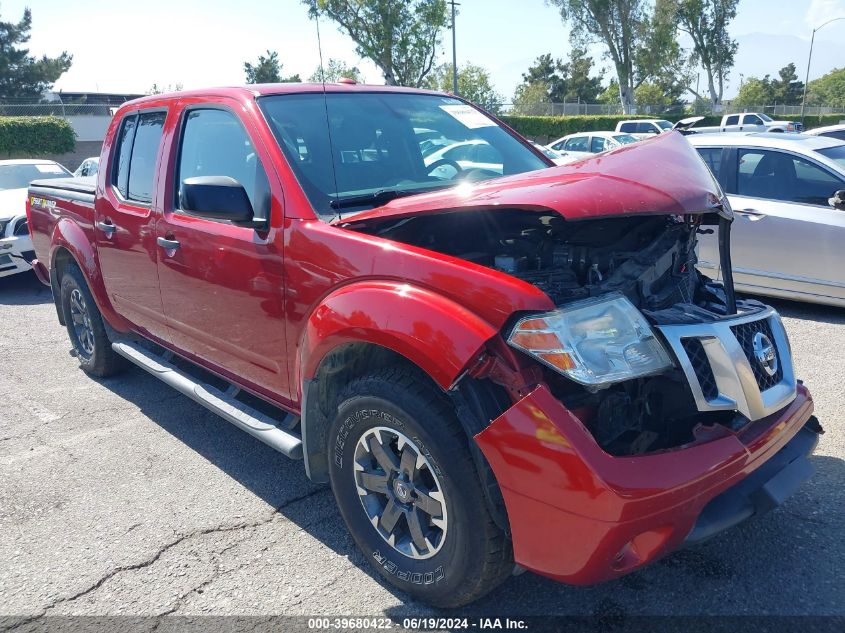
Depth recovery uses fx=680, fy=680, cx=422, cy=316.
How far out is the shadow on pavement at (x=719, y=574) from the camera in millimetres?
2555

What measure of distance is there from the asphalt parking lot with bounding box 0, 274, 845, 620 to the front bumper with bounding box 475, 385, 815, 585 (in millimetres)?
105

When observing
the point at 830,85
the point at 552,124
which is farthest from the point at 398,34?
the point at 830,85

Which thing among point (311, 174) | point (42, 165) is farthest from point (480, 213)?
point (42, 165)

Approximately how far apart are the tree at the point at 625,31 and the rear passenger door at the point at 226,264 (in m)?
52.3

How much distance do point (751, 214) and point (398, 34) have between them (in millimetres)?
33592

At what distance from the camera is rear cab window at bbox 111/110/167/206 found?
406 cm

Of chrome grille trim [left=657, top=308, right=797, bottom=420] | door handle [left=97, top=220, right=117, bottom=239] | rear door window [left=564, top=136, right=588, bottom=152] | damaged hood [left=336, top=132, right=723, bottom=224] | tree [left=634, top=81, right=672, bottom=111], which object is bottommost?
rear door window [left=564, top=136, right=588, bottom=152]

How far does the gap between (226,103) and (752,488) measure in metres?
2.93

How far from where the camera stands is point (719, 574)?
272 cm

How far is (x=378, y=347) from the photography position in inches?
104

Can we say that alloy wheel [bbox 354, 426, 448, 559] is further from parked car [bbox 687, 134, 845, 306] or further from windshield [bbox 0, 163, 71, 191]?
windshield [bbox 0, 163, 71, 191]

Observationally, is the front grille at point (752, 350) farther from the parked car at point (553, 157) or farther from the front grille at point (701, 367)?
the parked car at point (553, 157)

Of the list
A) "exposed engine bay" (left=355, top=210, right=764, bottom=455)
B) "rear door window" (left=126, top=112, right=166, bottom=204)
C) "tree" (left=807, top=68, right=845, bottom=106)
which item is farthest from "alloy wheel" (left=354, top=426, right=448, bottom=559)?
"tree" (left=807, top=68, right=845, bottom=106)

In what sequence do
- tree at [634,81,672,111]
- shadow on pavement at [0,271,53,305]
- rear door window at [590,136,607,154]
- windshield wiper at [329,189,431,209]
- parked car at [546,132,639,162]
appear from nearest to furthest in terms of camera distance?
windshield wiper at [329,189,431,209] → shadow on pavement at [0,271,53,305] → parked car at [546,132,639,162] → rear door window at [590,136,607,154] → tree at [634,81,672,111]
